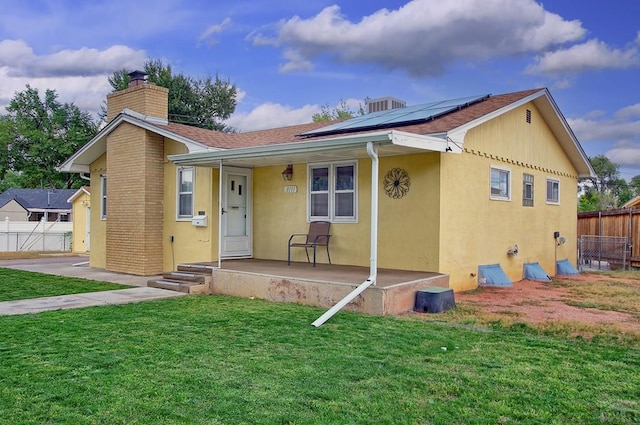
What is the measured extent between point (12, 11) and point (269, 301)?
36.5ft

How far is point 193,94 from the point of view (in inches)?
1384

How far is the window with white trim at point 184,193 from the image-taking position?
1212 centimetres

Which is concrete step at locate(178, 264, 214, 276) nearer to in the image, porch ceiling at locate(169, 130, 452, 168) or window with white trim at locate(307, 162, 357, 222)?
porch ceiling at locate(169, 130, 452, 168)

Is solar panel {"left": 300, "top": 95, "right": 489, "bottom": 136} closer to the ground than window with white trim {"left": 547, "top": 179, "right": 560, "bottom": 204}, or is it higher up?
higher up

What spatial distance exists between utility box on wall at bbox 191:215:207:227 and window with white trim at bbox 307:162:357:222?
2.32m

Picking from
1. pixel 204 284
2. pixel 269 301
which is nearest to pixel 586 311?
pixel 269 301

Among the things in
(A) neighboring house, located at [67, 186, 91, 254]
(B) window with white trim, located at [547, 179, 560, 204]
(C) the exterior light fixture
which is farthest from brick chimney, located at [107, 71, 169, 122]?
(A) neighboring house, located at [67, 186, 91, 254]

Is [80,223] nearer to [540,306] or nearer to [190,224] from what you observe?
[190,224]

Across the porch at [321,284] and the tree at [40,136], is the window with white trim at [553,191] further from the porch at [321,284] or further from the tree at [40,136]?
the tree at [40,136]

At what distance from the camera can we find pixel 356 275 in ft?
29.5

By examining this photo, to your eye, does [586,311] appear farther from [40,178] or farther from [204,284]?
[40,178]

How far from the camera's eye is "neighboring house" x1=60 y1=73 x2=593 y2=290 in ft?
31.3

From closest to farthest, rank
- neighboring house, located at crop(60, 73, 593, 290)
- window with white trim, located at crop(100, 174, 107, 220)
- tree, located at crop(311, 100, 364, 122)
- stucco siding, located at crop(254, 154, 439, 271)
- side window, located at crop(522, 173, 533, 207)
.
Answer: stucco siding, located at crop(254, 154, 439, 271)
neighboring house, located at crop(60, 73, 593, 290)
side window, located at crop(522, 173, 533, 207)
window with white trim, located at crop(100, 174, 107, 220)
tree, located at crop(311, 100, 364, 122)

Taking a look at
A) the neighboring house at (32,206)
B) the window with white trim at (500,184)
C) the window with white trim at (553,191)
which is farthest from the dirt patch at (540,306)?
the neighboring house at (32,206)
